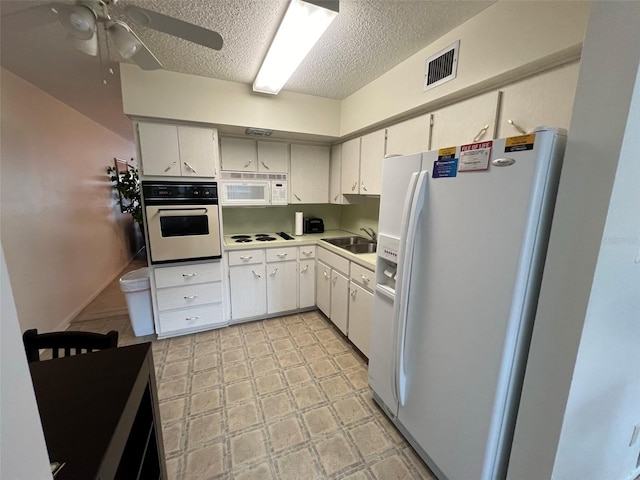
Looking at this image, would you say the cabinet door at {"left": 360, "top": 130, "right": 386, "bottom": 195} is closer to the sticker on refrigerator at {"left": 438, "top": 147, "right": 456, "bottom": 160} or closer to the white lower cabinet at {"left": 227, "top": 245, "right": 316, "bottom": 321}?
the white lower cabinet at {"left": 227, "top": 245, "right": 316, "bottom": 321}

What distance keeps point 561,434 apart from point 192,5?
102 inches

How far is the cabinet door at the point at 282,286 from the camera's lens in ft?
9.82

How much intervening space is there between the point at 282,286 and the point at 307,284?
304 millimetres

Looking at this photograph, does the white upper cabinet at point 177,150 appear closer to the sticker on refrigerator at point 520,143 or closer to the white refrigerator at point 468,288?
the white refrigerator at point 468,288

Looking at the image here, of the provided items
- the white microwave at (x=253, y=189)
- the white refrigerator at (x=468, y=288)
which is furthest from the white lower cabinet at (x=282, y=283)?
the white refrigerator at (x=468, y=288)

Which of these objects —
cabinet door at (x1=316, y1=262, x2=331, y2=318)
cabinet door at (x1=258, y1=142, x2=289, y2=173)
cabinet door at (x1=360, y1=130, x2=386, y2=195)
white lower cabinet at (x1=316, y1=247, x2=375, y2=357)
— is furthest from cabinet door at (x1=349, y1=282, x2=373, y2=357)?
cabinet door at (x1=258, y1=142, x2=289, y2=173)

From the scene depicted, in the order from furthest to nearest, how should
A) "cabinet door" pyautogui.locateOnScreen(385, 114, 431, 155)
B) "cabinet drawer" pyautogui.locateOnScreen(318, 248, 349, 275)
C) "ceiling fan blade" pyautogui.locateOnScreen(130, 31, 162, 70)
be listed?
"cabinet drawer" pyautogui.locateOnScreen(318, 248, 349, 275), "cabinet door" pyautogui.locateOnScreen(385, 114, 431, 155), "ceiling fan blade" pyautogui.locateOnScreen(130, 31, 162, 70)

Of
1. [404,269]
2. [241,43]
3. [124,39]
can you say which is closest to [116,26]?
[124,39]

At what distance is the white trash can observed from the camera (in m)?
2.62

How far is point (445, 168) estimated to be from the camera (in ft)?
4.05

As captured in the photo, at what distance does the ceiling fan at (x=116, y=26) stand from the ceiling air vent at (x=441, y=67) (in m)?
1.34

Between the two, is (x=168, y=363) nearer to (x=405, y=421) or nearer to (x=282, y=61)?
(x=405, y=421)

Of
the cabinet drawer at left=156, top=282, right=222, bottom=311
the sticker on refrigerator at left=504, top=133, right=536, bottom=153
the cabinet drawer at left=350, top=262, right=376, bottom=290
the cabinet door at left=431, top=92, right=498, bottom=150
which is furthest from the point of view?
the cabinet drawer at left=156, top=282, right=222, bottom=311

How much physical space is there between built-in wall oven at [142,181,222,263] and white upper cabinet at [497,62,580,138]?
7.80 ft
